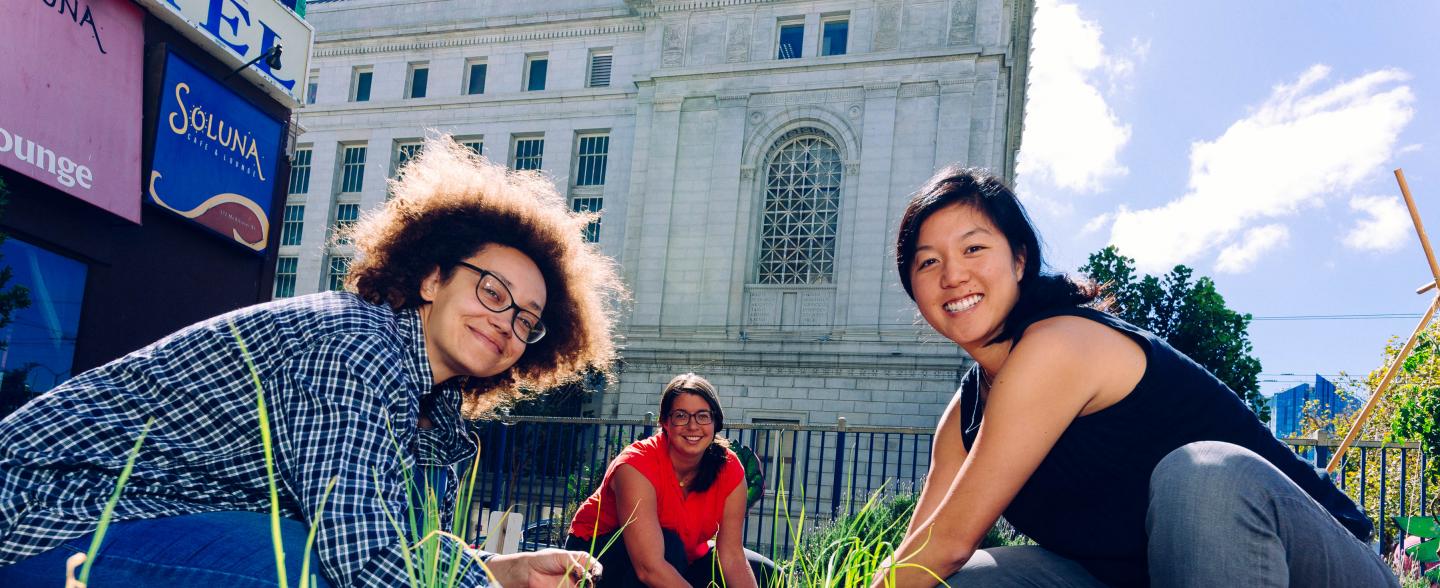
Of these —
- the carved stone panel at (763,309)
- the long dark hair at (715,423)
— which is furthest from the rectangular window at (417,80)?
the long dark hair at (715,423)

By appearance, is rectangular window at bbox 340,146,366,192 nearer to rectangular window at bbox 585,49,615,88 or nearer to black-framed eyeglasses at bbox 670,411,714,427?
rectangular window at bbox 585,49,615,88

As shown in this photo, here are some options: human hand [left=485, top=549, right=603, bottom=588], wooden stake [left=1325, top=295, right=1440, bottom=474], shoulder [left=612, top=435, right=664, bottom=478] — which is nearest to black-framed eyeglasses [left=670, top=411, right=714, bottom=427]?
shoulder [left=612, top=435, right=664, bottom=478]

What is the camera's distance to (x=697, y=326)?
23578 mm

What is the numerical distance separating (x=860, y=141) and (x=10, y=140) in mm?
18275

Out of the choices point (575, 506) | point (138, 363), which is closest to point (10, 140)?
point (575, 506)

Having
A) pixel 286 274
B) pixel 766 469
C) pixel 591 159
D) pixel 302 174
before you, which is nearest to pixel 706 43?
pixel 591 159

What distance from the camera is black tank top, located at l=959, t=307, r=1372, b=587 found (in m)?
2.04

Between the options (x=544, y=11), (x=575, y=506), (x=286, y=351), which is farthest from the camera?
(x=544, y=11)

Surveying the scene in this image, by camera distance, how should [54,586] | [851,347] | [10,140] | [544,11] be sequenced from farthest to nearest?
[544,11]
[851,347]
[10,140]
[54,586]

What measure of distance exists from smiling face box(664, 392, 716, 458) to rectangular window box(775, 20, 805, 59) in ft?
70.7

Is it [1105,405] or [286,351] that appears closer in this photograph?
[286,351]

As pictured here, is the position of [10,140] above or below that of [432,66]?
below

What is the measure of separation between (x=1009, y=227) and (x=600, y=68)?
25.8 m

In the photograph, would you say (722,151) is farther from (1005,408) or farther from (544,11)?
(1005,408)
